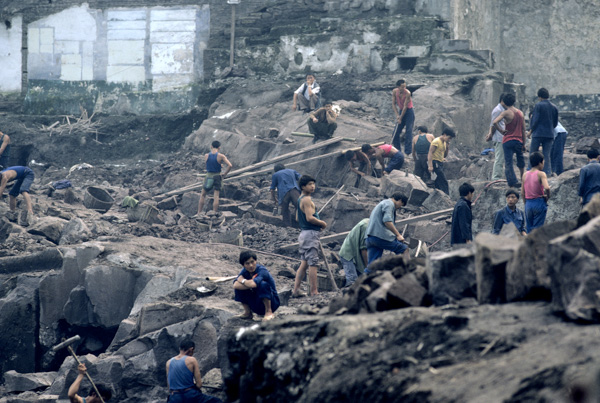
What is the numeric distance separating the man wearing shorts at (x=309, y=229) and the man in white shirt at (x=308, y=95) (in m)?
7.66

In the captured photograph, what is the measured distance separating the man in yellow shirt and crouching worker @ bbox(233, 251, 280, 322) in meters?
5.95

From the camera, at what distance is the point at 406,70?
60.4 ft

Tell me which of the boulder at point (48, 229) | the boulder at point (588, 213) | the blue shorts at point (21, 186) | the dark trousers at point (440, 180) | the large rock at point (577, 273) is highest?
the boulder at point (588, 213)

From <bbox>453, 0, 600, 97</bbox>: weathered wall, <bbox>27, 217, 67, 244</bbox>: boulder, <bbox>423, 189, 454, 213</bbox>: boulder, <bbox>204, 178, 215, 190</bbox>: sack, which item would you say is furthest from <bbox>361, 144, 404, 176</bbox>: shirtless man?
<bbox>453, 0, 600, 97</bbox>: weathered wall

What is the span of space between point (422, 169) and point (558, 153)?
8.53 ft

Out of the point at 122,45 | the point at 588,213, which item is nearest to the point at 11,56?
the point at 122,45

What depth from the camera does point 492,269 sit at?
17.9 feet

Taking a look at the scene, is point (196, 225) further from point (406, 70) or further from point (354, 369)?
point (354, 369)

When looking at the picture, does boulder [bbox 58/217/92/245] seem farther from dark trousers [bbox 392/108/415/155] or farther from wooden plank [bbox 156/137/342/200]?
dark trousers [bbox 392/108/415/155]

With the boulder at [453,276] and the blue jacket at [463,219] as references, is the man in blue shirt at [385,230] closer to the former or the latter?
the blue jacket at [463,219]

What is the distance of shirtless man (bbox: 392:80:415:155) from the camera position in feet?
50.5

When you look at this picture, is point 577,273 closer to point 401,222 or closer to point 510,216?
point 510,216

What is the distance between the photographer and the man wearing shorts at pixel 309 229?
9.76m

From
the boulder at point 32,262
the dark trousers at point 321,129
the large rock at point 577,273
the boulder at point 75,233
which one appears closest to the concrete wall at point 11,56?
the boulder at point 75,233
